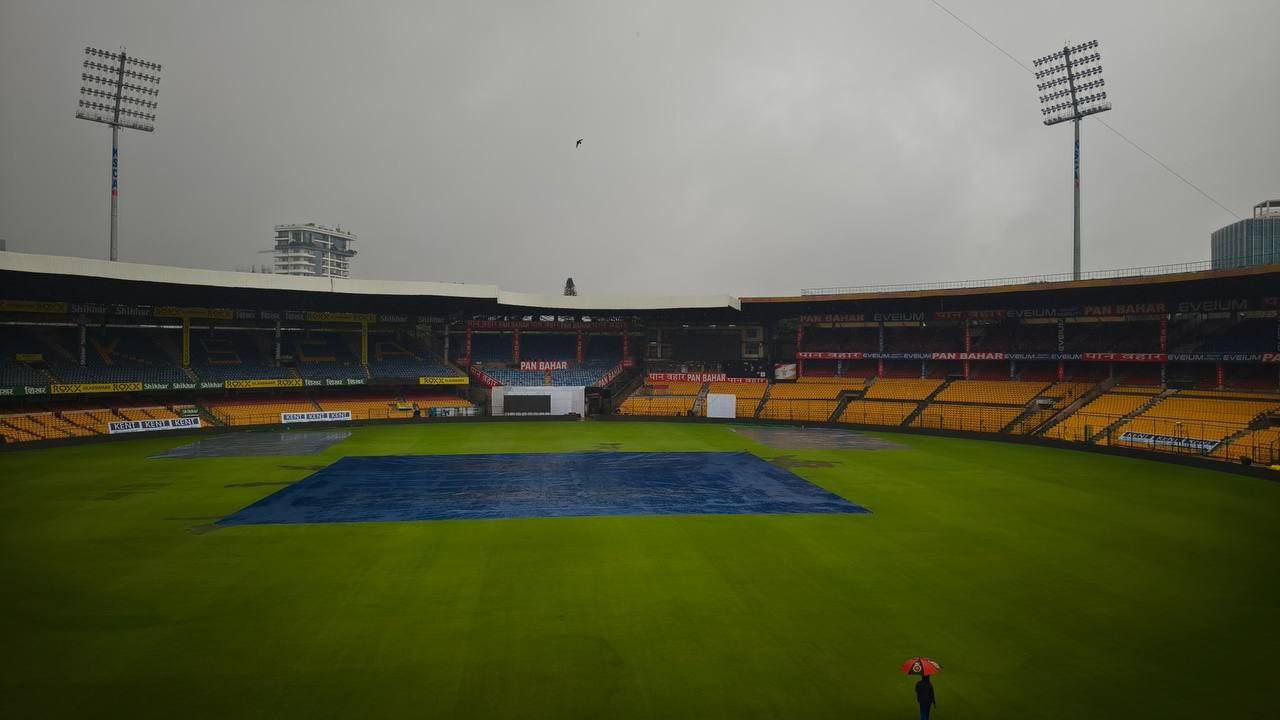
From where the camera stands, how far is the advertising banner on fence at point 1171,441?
2948 cm

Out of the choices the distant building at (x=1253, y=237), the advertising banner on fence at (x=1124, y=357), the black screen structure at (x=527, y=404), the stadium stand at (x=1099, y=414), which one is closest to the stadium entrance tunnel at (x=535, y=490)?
the stadium stand at (x=1099, y=414)

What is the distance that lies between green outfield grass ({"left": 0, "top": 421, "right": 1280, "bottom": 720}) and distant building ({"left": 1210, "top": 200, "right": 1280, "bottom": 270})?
52.6 metres

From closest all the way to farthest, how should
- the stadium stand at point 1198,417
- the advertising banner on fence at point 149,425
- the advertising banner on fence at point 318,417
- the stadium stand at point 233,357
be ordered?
the stadium stand at point 1198,417, the advertising banner on fence at point 149,425, the advertising banner on fence at point 318,417, the stadium stand at point 233,357

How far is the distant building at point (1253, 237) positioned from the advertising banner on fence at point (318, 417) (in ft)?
222

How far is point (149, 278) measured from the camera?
36.1 m

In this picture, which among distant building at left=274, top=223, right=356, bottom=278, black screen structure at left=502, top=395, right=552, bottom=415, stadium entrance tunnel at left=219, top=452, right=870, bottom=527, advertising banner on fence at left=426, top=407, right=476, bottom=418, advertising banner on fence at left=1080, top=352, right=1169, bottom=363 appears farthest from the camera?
distant building at left=274, top=223, right=356, bottom=278

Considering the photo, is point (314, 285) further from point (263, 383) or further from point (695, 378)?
point (695, 378)

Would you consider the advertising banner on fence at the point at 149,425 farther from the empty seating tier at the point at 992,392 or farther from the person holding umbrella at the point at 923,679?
the empty seating tier at the point at 992,392

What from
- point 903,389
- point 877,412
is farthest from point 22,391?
point 903,389

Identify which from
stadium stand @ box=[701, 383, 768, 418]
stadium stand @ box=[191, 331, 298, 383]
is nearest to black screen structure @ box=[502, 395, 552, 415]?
stadium stand @ box=[701, 383, 768, 418]

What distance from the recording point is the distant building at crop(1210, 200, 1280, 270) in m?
63.2

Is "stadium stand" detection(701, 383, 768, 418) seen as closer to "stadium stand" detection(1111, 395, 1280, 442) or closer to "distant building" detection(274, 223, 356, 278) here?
"stadium stand" detection(1111, 395, 1280, 442)

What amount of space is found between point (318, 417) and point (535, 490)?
27714mm

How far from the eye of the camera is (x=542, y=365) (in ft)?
182
